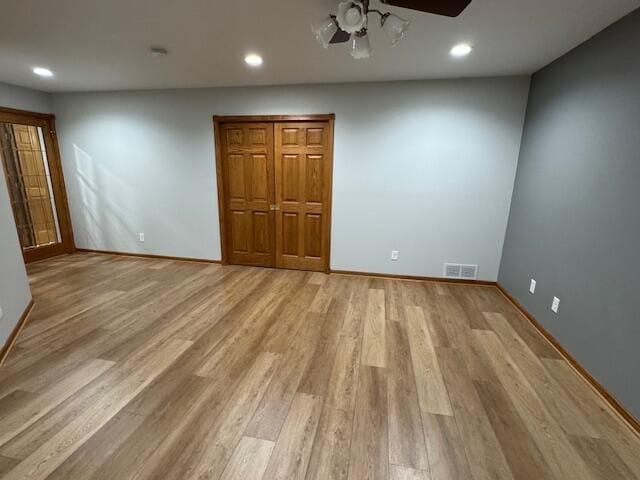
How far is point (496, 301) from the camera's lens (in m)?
3.17

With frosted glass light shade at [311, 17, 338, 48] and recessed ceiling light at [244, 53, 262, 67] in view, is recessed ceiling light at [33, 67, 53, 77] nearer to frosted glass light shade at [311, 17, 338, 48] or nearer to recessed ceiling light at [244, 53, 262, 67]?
recessed ceiling light at [244, 53, 262, 67]

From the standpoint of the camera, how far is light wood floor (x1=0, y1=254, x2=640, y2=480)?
1.38m

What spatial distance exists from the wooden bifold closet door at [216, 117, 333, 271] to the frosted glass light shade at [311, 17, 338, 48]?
1.81 m

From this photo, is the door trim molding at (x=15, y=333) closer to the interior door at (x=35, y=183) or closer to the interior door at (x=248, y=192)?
the interior door at (x=35, y=183)

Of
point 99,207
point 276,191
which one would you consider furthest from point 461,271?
point 99,207

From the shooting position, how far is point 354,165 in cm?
358

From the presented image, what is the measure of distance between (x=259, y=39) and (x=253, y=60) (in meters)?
0.51

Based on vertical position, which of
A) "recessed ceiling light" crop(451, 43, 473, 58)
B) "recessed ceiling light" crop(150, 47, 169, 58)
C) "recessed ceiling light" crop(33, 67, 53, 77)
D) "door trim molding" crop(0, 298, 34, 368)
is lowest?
"door trim molding" crop(0, 298, 34, 368)

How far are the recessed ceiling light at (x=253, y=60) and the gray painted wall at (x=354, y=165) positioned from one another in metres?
0.78

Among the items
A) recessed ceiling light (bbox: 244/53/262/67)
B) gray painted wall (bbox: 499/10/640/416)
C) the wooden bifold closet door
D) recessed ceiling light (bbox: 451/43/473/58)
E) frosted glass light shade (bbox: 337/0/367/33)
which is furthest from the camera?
the wooden bifold closet door

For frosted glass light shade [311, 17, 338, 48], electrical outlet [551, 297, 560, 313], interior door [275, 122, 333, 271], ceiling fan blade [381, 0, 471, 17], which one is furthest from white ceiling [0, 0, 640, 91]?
electrical outlet [551, 297, 560, 313]

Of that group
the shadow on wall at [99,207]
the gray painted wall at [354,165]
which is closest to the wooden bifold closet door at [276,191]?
the gray painted wall at [354,165]

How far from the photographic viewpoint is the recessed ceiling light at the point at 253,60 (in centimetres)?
261

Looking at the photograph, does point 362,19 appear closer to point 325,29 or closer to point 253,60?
point 325,29
